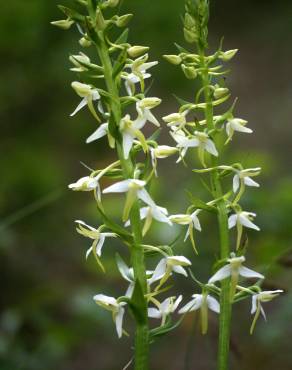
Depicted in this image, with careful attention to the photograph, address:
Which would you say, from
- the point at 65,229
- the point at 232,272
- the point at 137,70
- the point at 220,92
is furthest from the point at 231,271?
the point at 65,229

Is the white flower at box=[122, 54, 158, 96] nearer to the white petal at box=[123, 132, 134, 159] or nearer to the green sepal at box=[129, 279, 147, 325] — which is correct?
the white petal at box=[123, 132, 134, 159]

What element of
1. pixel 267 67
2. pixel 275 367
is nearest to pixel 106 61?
pixel 275 367

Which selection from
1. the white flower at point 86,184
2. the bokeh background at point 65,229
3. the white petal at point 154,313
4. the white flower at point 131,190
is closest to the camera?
the white flower at point 131,190

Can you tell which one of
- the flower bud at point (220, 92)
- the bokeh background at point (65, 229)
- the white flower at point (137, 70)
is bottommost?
the bokeh background at point (65, 229)

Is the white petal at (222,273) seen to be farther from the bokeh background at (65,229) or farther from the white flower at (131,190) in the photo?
the bokeh background at (65,229)

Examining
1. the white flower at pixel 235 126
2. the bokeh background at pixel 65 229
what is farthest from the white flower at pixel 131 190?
the bokeh background at pixel 65 229

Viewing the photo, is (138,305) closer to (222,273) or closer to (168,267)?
(168,267)
